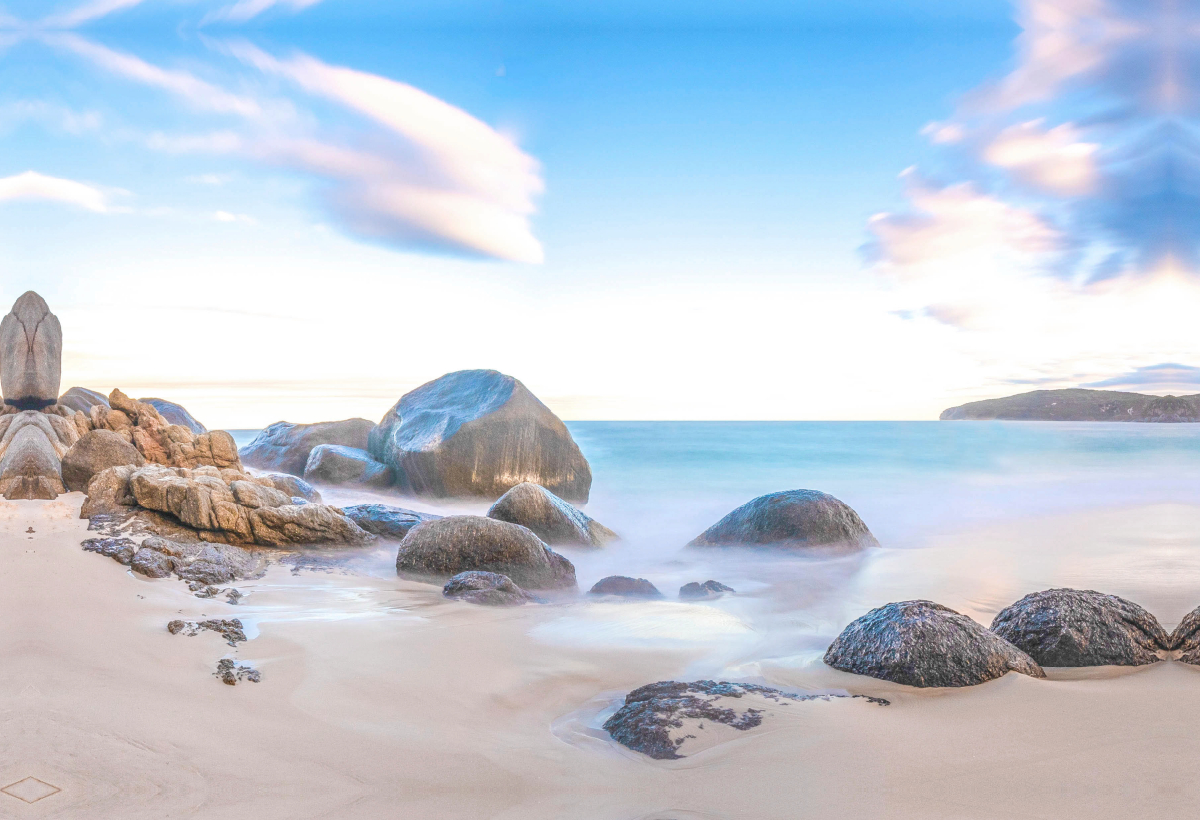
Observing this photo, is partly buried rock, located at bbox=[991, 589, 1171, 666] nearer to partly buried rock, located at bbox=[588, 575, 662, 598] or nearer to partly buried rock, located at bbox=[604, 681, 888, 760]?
partly buried rock, located at bbox=[604, 681, 888, 760]

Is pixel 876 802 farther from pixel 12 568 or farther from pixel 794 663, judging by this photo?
pixel 12 568

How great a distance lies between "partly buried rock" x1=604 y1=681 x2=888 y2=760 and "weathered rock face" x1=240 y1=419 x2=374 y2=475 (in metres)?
12.7

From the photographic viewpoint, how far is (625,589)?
680 cm

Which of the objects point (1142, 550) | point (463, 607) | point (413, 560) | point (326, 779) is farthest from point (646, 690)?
point (1142, 550)

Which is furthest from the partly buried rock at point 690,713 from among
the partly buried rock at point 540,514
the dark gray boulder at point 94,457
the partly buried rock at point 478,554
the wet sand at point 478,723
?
the dark gray boulder at point 94,457

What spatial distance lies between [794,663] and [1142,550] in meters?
8.18

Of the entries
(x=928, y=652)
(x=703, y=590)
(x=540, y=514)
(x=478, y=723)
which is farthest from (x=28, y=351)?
(x=928, y=652)

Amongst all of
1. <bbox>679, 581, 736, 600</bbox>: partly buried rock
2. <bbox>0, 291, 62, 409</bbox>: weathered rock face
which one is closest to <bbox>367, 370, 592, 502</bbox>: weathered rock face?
<bbox>679, 581, 736, 600</bbox>: partly buried rock

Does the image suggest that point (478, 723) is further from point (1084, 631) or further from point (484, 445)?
point (484, 445)

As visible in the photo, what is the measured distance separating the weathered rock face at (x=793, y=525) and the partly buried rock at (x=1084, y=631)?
4366 mm

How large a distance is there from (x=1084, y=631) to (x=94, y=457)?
32.5 feet

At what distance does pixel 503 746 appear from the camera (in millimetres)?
3072

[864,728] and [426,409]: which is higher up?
[426,409]

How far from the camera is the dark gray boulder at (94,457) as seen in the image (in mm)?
8570
